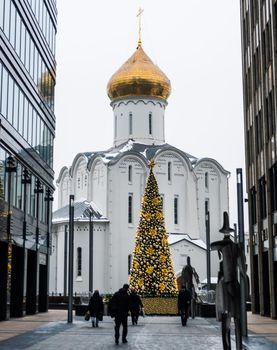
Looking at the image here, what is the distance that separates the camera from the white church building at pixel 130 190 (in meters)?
60.1

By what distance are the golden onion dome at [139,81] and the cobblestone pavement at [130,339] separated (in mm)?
43867

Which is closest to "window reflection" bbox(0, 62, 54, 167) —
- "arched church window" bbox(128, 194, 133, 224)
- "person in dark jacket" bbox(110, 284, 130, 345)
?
"person in dark jacket" bbox(110, 284, 130, 345)

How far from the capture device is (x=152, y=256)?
3922 cm

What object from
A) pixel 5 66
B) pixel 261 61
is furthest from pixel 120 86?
pixel 5 66

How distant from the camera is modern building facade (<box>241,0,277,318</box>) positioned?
30359mm

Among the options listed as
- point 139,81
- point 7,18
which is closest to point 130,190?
point 139,81

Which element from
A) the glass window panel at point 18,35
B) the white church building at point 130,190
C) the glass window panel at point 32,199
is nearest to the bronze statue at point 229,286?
the glass window panel at point 18,35

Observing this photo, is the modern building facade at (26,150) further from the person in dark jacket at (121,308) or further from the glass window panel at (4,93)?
the person in dark jacket at (121,308)

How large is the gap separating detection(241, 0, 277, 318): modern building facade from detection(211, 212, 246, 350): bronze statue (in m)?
16.1

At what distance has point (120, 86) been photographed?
6738cm

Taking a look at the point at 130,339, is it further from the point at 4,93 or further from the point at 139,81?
the point at 139,81

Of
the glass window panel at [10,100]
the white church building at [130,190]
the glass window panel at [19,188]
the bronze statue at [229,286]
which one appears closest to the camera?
the bronze statue at [229,286]

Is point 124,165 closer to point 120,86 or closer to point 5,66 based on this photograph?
point 120,86

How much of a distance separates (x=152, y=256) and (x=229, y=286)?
25.6m
